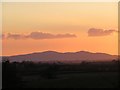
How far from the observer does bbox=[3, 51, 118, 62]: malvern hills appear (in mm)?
3672

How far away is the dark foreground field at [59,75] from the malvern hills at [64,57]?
7cm

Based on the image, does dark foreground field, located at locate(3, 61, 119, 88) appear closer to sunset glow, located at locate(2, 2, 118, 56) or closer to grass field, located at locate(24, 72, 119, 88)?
grass field, located at locate(24, 72, 119, 88)

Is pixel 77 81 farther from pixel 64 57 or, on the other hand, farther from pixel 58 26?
pixel 58 26

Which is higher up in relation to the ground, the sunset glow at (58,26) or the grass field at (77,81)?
the sunset glow at (58,26)

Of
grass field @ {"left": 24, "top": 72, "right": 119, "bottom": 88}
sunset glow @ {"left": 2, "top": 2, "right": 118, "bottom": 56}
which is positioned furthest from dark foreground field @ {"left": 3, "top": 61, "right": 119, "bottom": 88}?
sunset glow @ {"left": 2, "top": 2, "right": 118, "bottom": 56}

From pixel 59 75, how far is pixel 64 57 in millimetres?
242

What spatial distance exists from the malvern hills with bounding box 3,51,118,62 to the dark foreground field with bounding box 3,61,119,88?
0.07m

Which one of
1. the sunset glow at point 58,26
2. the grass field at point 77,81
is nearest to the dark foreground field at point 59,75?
the grass field at point 77,81

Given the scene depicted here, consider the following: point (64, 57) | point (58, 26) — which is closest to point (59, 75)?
point (64, 57)

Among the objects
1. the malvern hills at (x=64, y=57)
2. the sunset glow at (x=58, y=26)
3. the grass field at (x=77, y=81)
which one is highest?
the sunset glow at (x=58, y=26)

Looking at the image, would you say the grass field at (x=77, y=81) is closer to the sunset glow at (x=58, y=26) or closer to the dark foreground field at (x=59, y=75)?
the dark foreground field at (x=59, y=75)

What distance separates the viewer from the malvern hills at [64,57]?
12.0 feet

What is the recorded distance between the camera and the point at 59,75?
3.72 metres

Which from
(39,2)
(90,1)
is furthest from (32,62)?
(90,1)
